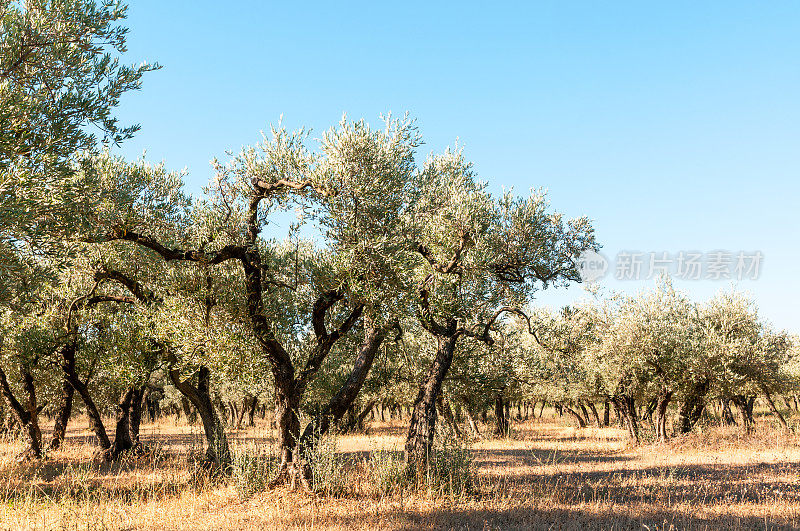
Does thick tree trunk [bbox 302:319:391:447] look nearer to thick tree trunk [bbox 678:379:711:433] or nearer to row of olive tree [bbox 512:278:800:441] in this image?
row of olive tree [bbox 512:278:800:441]

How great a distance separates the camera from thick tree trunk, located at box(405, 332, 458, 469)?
51.5ft

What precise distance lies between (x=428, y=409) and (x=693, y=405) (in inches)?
1061

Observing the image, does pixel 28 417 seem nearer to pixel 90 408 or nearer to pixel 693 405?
pixel 90 408

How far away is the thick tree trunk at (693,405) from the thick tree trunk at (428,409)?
23705 mm

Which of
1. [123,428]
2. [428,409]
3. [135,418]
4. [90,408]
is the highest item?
[428,409]

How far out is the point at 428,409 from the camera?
16625 millimetres

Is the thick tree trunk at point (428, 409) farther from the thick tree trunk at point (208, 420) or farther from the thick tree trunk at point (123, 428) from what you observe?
the thick tree trunk at point (123, 428)

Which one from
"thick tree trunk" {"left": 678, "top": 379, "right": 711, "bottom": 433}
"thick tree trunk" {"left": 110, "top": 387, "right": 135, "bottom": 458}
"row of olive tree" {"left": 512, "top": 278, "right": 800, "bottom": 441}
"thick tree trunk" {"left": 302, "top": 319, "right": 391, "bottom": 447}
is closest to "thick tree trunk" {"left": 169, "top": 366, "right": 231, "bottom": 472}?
"thick tree trunk" {"left": 302, "top": 319, "right": 391, "bottom": 447}

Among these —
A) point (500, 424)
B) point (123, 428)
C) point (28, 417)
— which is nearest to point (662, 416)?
point (500, 424)

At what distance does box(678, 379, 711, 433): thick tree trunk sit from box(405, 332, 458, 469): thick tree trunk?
2370cm

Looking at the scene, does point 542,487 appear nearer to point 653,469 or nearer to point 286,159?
point 653,469

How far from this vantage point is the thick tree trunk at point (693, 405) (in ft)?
105

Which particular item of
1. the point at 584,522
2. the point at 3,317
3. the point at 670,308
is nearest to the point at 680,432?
the point at 670,308

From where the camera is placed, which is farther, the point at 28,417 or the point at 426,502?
the point at 28,417
